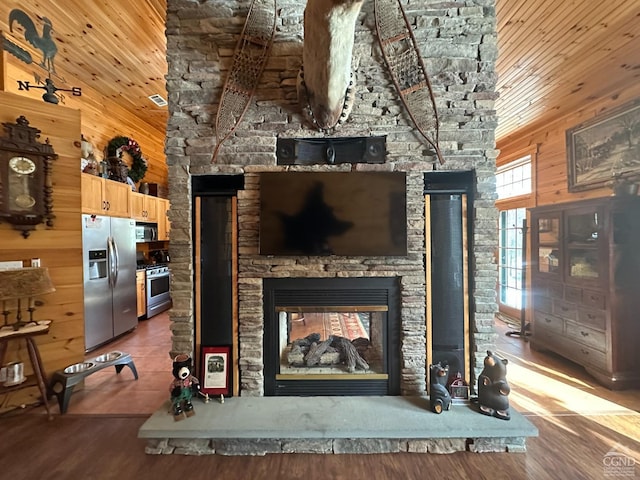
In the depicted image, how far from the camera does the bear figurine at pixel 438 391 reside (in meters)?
1.79

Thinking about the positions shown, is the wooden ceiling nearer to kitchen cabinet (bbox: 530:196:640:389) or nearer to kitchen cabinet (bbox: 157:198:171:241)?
kitchen cabinet (bbox: 530:196:640:389)

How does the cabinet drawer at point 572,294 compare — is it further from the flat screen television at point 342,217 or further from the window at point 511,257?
the flat screen television at point 342,217

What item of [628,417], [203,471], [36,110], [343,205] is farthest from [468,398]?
[36,110]

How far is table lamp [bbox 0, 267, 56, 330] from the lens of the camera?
6.48 feet

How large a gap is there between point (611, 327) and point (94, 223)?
18.2ft

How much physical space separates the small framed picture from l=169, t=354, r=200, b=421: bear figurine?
11 centimetres

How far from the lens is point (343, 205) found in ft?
6.47

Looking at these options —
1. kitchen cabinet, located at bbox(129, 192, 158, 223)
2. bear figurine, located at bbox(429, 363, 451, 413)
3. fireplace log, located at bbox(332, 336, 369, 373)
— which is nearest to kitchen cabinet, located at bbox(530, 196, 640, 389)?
bear figurine, located at bbox(429, 363, 451, 413)

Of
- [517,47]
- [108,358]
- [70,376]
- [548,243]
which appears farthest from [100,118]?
[548,243]

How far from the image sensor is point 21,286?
201 centimetres

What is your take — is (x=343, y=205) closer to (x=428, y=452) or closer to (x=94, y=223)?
(x=428, y=452)

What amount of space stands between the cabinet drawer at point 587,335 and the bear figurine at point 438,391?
6.37 ft

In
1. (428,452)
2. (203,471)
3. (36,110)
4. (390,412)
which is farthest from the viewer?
(36,110)

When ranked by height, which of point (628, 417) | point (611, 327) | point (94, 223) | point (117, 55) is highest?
point (117, 55)
